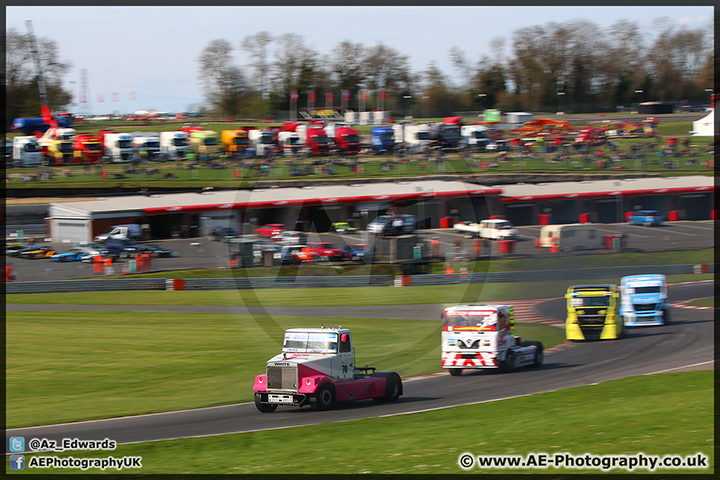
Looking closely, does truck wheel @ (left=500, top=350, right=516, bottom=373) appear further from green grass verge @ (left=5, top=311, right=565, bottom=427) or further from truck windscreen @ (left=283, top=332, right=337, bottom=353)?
truck windscreen @ (left=283, top=332, right=337, bottom=353)

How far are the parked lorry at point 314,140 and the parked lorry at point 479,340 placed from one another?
3907cm

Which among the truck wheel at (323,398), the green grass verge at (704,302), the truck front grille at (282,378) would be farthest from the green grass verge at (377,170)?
the truck wheel at (323,398)

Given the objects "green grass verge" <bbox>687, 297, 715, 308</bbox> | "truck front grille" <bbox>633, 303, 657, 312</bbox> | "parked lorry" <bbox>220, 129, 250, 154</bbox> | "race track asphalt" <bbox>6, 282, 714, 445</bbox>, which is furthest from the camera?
"parked lorry" <bbox>220, 129, 250, 154</bbox>

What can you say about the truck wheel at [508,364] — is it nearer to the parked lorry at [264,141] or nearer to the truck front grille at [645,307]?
the truck front grille at [645,307]

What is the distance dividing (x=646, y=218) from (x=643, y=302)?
19.6m

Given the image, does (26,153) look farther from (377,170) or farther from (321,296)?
(321,296)

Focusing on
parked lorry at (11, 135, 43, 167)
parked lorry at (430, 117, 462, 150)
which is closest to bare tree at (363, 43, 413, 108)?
parked lorry at (430, 117, 462, 150)

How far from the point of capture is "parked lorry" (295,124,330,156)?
57.8 m

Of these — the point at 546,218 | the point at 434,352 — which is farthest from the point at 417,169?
the point at 434,352

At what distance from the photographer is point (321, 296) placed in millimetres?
32500

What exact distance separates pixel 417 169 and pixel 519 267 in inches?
708

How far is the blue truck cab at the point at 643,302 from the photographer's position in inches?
1064

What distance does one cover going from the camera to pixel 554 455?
11203 mm
